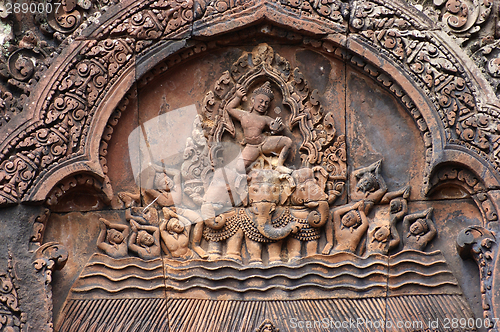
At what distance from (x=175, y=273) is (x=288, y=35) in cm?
259

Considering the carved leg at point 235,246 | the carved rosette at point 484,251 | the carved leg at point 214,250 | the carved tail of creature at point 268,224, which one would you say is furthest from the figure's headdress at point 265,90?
the carved rosette at point 484,251

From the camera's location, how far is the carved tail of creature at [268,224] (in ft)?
22.0

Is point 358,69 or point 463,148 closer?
point 463,148

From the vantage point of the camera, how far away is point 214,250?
677 centimetres

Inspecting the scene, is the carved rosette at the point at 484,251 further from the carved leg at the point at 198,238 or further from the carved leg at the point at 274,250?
the carved leg at the point at 198,238

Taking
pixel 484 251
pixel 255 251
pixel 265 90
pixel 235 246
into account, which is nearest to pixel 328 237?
pixel 255 251

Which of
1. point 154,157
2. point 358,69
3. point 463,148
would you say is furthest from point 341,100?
point 154,157

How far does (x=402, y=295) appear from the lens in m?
6.49

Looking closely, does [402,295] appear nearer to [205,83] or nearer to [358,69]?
[358,69]

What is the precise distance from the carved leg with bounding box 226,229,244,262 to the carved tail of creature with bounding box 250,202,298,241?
0.70 ft

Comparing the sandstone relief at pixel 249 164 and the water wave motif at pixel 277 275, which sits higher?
the sandstone relief at pixel 249 164

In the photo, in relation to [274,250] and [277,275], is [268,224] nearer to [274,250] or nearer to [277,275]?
[274,250]

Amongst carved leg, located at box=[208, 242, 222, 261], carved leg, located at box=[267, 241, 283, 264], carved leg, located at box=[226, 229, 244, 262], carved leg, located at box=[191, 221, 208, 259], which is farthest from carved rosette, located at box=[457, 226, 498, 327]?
carved leg, located at box=[191, 221, 208, 259]

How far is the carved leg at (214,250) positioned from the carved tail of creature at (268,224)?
17.3 inches
